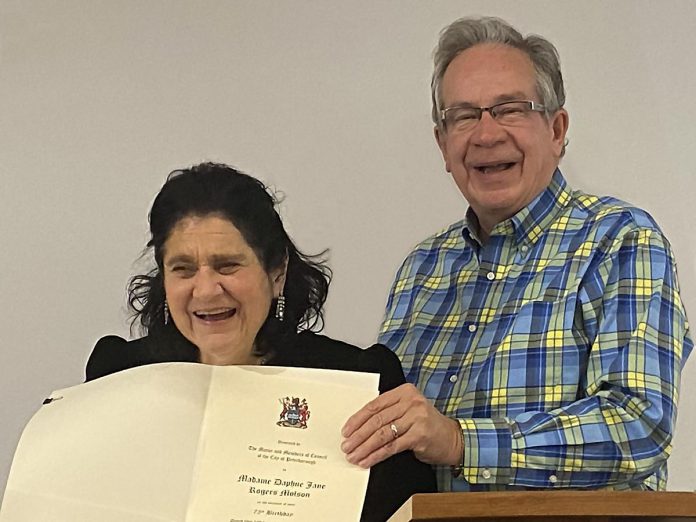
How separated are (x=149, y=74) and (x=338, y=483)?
94 cm

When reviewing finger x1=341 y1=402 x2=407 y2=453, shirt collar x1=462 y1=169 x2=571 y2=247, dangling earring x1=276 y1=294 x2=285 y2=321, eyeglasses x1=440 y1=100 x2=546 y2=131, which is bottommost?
finger x1=341 y1=402 x2=407 y2=453

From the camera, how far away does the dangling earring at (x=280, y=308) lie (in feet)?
5.03

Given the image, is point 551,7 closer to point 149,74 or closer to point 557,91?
point 557,91

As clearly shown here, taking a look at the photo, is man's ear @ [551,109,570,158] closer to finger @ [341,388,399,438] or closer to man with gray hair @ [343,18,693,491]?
man with gray hair @ [343,18,693,491]

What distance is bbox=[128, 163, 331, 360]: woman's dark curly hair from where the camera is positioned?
1.53 meters

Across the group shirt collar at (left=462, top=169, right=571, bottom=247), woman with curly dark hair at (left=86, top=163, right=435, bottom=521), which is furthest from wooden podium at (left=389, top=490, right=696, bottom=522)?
shirt collar at (left=462, top=169, right=571, bottom=247)

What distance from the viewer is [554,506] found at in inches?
38.8

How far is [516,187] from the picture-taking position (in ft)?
5.36

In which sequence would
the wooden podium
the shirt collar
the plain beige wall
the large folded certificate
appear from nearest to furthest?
the wooden podium
the large folded certificate
the shirt collar
the plain beige wall

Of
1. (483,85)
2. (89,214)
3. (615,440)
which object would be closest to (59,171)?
(89,214)

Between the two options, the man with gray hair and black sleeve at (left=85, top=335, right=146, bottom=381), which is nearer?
the man with gray hair

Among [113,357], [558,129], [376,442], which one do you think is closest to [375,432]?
[376,442]

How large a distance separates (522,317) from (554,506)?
0.56 metres

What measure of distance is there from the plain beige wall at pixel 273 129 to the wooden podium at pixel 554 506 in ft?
2.82
